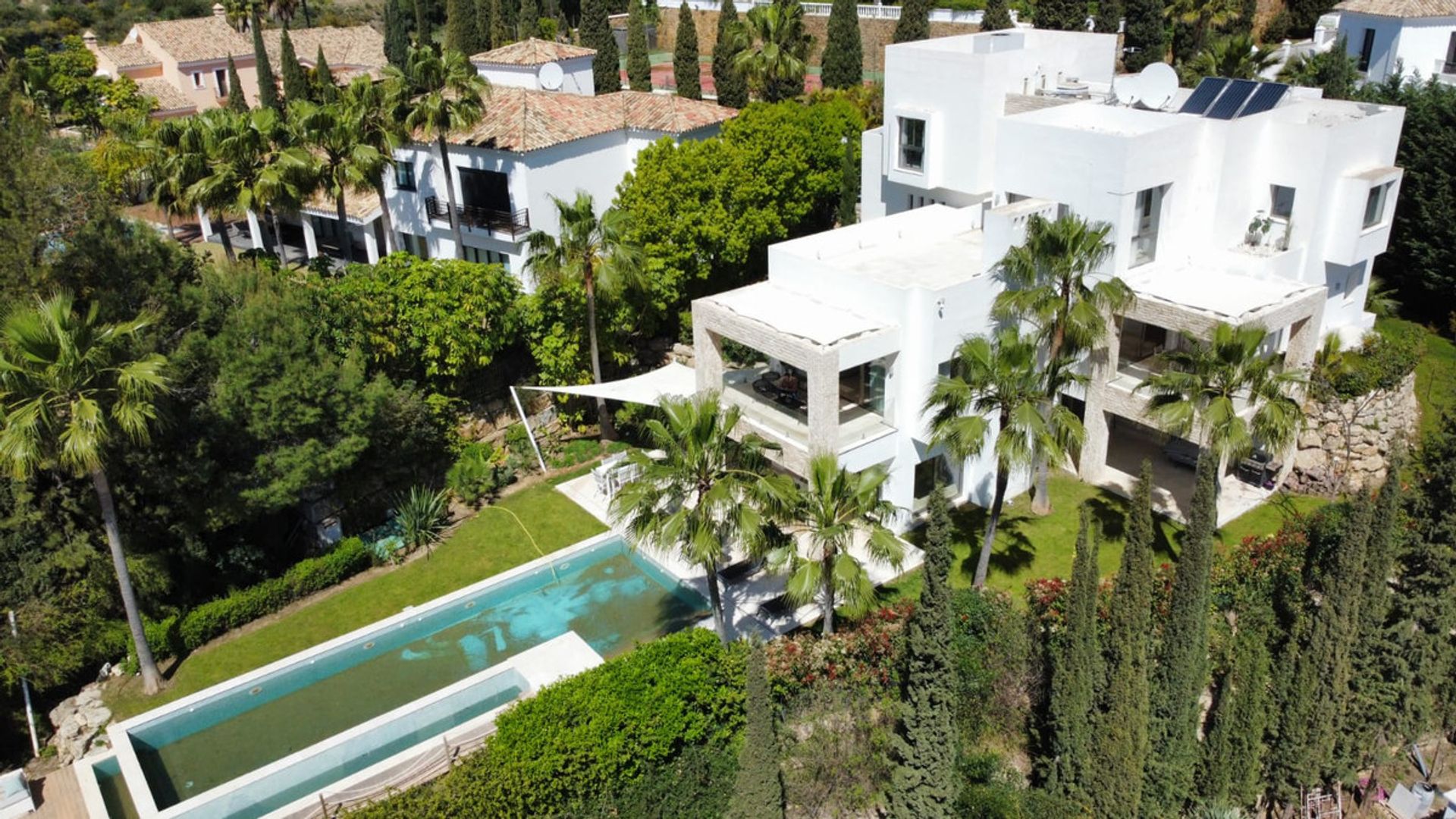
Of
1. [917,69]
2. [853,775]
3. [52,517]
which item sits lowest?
[853,775]

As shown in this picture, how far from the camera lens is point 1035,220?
30047mm

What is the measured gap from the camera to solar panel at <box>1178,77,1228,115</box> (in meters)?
36.8

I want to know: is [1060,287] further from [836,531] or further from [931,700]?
[931,700]

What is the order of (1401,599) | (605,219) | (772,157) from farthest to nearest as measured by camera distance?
(772,157), (605,219), (1401,599)

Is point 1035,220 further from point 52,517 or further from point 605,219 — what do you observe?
point 52,517

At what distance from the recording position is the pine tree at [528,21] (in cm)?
8844

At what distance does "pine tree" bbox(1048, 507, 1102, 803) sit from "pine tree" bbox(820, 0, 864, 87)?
48.3m

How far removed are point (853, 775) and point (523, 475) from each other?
18.0 meters

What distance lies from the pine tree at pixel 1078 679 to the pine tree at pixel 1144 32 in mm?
55132

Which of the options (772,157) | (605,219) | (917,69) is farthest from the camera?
(772,157)

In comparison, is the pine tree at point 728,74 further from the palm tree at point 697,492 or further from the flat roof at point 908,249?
the palm tree at point 697,492

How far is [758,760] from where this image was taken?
2088cm

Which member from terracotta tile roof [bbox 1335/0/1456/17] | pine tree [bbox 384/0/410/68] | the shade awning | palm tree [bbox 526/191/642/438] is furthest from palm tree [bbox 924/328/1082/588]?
pine tree [bbox 384/0/410/68]

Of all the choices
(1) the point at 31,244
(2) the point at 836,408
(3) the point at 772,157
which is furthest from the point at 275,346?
(3) the point at 772,157
